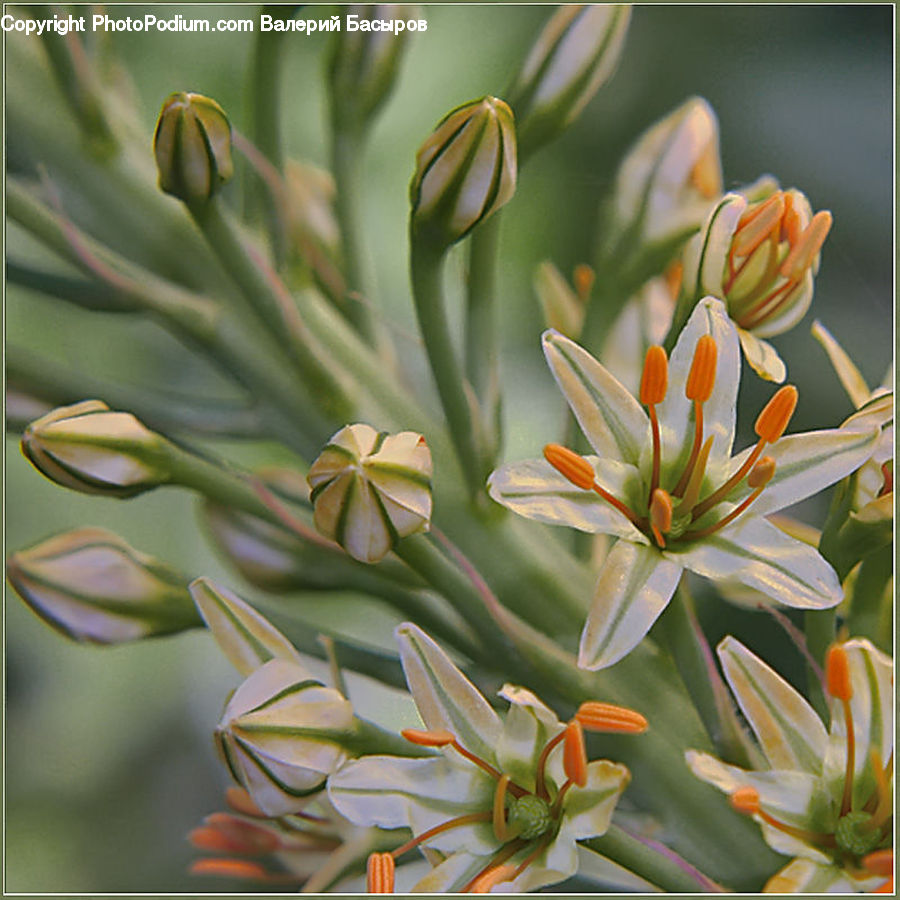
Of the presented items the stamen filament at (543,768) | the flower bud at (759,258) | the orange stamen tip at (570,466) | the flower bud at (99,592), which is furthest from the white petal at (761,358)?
the flower bud at (99,592)

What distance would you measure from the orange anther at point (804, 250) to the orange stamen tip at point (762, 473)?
0.38ft

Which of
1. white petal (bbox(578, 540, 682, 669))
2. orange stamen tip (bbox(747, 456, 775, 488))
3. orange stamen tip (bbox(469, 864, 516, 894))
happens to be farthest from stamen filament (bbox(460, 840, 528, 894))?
orange stamen tip (bbox(747, 456, 775, 488))

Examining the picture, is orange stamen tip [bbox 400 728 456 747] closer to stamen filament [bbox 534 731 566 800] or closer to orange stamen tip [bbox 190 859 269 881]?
stamen filament [bbox 534 731 566 800]

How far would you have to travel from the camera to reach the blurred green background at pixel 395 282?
86 centimetres

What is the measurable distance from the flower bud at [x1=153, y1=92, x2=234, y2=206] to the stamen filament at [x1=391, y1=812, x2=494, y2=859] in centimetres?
34

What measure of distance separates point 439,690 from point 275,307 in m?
0.23

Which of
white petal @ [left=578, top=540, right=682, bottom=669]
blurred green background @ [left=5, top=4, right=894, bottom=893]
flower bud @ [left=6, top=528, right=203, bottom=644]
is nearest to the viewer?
white petal @ [left=578, top=540, right=682, bottom=669]

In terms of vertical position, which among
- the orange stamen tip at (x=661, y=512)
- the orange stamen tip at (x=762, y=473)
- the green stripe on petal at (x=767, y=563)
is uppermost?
the orange stamen tip at (x=762, y=473)

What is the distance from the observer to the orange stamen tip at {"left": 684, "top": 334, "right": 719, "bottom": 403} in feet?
1.91

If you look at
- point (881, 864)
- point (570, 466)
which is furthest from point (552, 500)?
point (881, 864)

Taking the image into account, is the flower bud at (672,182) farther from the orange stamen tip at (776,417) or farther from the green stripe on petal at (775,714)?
the green stripe on petal at (775,714)

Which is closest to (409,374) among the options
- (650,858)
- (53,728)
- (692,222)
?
(692,222)

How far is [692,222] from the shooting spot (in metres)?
0.73

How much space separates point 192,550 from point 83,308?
17.9 inches
